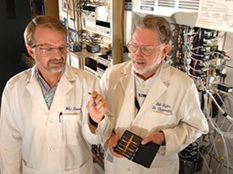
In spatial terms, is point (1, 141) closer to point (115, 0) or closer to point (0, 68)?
point (115, 0)

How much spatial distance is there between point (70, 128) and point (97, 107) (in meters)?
0.24

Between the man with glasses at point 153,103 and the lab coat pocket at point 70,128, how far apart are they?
0.21m

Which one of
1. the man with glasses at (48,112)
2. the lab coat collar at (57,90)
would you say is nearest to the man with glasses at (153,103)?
the man with glasses at (48,112)

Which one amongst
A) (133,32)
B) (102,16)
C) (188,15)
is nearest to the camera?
(133,32)

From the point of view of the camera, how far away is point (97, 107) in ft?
3.74

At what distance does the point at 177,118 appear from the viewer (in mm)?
1359

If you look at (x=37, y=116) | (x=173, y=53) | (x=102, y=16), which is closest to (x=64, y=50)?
(x=37, y=116)

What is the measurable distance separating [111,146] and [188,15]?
98cm

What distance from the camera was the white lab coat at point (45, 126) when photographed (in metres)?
1.22

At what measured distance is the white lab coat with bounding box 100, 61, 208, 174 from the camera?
4.31 ft

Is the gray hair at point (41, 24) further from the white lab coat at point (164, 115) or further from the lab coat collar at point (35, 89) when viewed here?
the white lab coat at point (164, 115)

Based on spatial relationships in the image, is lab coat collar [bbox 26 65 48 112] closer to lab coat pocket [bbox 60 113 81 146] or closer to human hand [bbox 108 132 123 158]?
lab coat pocket [bbox 60 113 81 146]

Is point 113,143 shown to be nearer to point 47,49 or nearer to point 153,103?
point 153,103

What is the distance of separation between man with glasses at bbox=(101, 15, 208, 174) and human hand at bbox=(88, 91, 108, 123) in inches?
8.3
